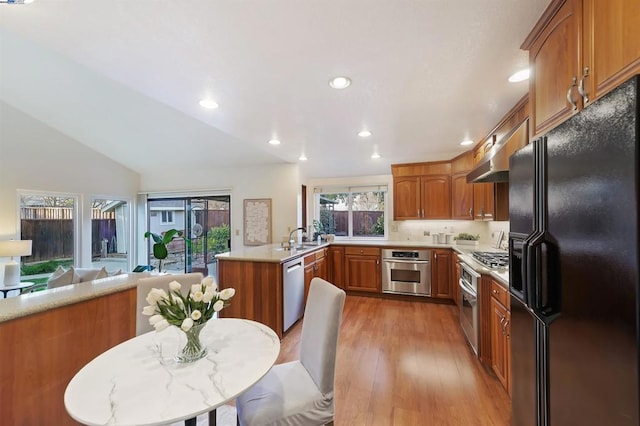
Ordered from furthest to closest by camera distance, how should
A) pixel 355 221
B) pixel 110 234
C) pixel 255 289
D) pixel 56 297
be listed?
pixel 110 234
pixel 355 221
pixel 255 289
pixel 56 297

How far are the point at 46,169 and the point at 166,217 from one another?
6.81 feet

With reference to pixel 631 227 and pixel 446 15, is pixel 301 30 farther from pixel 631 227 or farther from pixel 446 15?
pixel 631 227

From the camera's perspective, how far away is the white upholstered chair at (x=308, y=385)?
126 centimetres

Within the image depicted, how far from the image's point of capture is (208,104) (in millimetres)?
2334

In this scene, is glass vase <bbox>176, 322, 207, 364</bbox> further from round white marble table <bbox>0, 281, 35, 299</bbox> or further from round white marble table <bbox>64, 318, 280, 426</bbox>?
round white marble table <bbox>0, 281, 35, 299</bbox>

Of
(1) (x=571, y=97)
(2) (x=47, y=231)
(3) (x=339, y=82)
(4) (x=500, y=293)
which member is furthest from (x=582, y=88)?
(2) (x=47, y=231)

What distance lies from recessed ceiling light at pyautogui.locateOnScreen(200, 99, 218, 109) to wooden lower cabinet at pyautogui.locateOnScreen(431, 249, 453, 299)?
3526 millimetres

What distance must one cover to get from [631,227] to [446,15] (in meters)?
1.16

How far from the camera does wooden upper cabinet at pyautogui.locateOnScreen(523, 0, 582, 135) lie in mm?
1093

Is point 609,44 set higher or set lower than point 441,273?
higher

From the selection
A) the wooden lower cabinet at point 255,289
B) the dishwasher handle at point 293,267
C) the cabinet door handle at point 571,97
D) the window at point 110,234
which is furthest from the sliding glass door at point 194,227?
the cabinet door handle at point 571,97

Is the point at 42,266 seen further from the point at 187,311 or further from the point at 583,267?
the point at 583,267

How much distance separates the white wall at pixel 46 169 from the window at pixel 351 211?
4.23 meters

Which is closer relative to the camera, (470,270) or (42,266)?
(470,270)
